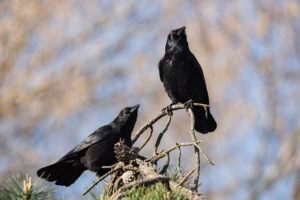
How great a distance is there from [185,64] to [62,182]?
1.82 metres

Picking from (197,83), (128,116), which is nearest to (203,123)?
(197,83)

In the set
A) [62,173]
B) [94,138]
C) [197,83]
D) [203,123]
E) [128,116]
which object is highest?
[197,83]

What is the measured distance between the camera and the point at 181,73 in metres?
5.86

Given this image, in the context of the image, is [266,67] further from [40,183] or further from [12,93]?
[40,183]

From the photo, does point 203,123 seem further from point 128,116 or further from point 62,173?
point 62,173

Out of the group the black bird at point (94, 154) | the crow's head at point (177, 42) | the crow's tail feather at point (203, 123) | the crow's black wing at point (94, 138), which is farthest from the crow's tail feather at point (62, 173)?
the crow's head at point (177, 42)

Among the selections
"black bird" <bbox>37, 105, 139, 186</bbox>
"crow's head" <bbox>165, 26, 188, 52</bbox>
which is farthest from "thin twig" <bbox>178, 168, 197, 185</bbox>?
"crow's head" <bbox>165, 26, 188, 52</bbox>

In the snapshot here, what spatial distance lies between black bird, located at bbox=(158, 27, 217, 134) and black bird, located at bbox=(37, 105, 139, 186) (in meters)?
0.66

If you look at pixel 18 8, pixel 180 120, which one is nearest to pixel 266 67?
pixel 180 120

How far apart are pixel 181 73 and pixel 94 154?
1349 mm

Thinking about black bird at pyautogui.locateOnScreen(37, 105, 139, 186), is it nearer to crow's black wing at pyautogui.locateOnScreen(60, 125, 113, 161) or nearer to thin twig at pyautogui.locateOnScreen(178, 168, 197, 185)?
crow's black wing at pyautogui.locateOnScreen(60, 125, 113, 161)

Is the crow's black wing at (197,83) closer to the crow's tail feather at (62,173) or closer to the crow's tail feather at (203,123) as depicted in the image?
the crow's tail feather at (203,123)

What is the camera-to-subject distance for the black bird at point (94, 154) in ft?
14.4

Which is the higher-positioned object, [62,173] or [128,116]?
[128,116]
